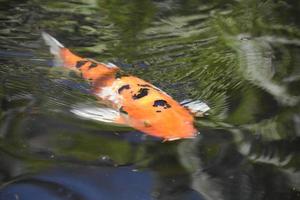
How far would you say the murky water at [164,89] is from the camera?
8.34 ft

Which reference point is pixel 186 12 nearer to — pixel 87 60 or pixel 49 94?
pixel 87 60

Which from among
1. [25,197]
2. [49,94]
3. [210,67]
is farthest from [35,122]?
[210,67]

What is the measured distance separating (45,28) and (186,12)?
1058mm

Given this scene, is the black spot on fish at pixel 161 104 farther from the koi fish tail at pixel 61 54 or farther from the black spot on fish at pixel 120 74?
the koi fish tail at pixel 61 54

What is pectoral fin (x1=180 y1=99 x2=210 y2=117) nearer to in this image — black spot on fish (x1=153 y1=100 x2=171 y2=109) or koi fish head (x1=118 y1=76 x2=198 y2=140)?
koi fish head (x1=118 y1=76 x2=198 y2=140)

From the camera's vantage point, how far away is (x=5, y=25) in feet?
14.0

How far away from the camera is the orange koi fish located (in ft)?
9.50

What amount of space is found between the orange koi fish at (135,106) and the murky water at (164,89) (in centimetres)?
6

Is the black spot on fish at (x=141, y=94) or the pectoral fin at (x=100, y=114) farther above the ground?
the black spot on fish at (x=141, y=94)

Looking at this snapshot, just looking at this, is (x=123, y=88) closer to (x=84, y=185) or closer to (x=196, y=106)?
(x=196, y=106)

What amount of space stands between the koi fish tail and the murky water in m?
0.06

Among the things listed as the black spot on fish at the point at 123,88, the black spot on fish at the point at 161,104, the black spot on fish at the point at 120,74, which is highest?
the black spot on fish at the point at 161,104

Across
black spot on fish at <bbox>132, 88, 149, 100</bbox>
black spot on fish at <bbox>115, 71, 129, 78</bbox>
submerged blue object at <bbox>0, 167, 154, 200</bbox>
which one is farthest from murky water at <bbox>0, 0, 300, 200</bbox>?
black spot on fish at <bbox>132, 88, 149, 100</bbox>

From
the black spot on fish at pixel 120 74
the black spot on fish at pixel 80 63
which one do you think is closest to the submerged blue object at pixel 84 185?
the black spot on fish at pixel 120 74
